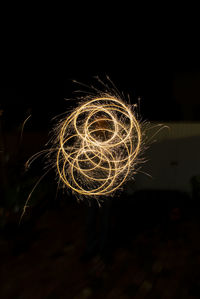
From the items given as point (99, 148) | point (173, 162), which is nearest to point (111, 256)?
point (99, 148)

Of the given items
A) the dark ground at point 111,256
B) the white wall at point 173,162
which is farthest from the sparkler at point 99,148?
the dark ground at point 111,256

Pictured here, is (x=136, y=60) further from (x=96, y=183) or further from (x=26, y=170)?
(x=26, y=170)

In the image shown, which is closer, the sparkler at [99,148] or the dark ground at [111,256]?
the dark ground at [111,256]

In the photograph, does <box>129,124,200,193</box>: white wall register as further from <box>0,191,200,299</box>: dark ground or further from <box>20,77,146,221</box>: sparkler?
<box>0,191,200,299</box>: dark ground

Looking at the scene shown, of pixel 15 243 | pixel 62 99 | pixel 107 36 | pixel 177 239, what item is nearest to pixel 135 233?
pixel 177 239

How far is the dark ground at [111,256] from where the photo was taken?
225cm

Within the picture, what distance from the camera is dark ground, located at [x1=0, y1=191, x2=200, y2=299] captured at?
7.37 feet

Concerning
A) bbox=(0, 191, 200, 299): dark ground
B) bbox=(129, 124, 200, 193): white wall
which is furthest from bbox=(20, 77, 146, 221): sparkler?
bbox=(0, 191, 200, 299): dark ground

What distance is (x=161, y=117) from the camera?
440 centimetres

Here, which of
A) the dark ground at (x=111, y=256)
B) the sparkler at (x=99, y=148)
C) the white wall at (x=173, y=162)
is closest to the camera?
the dark ground at (x=111, y=256)

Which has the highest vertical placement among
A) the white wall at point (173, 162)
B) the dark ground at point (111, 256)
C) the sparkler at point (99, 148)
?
the sparkler at point (99, 148)

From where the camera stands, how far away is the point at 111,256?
2738mm

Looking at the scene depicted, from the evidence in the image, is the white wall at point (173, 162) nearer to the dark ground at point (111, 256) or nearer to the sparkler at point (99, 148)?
the sparkler at point (99, 148)

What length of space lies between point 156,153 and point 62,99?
2025 mm
